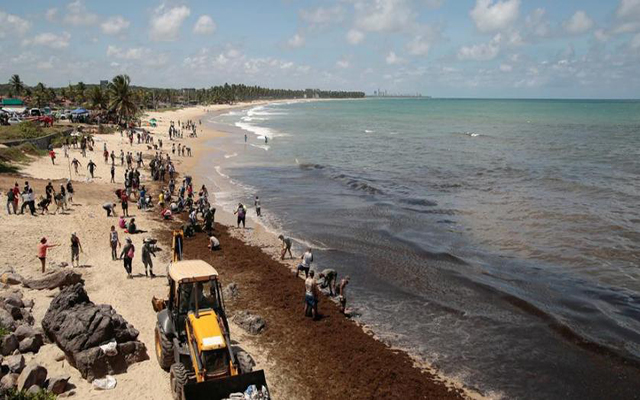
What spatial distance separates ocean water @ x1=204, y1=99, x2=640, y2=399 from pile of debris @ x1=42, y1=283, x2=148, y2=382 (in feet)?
21.6

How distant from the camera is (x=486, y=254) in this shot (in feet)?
68.4

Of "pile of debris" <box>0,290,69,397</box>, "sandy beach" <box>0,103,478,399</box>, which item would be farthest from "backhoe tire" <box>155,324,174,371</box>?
"pile of debris" <box>0,290,69,397</box>

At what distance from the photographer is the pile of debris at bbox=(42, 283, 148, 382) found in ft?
33.0

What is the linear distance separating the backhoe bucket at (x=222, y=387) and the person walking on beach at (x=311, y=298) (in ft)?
18.1

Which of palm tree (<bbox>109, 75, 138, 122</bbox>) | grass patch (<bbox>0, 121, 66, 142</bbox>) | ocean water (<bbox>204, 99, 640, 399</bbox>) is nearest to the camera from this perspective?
ocean water (<bbox>204, 99, 640, 399</bbox>)

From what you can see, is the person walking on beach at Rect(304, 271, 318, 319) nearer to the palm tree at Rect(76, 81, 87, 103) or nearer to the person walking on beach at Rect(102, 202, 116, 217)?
the person walking on beach at Rect(102, 202, 116, 217)

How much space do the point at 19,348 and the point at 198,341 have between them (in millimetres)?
4702

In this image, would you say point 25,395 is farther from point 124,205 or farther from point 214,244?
point 124,205

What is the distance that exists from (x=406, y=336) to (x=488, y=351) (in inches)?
86.1

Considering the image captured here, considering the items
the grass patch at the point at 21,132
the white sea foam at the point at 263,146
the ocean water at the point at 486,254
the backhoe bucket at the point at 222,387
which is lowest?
the ocean water at the point at 486,254

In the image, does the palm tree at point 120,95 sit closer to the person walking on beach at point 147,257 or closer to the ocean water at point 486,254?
the ocean water at point 486,254

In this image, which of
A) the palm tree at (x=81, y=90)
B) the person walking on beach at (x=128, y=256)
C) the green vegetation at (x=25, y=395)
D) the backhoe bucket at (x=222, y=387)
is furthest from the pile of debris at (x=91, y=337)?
the palm tree at (x=81, y=90)

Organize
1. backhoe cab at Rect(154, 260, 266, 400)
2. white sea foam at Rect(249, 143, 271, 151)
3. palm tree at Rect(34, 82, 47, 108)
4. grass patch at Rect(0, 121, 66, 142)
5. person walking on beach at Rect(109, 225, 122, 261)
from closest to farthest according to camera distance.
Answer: backhoe cab at Rect(154, 260, 266, 400) < person walking on beach at Rect(109, 225, 122, 261) < grass patch at Rect(0, 121, 66, 142) < white sea foam at Rect(249, 143, 271, 151) < palm tree at Rect(34, 82, 47, 108)

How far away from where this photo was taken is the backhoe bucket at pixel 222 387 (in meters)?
8.01
